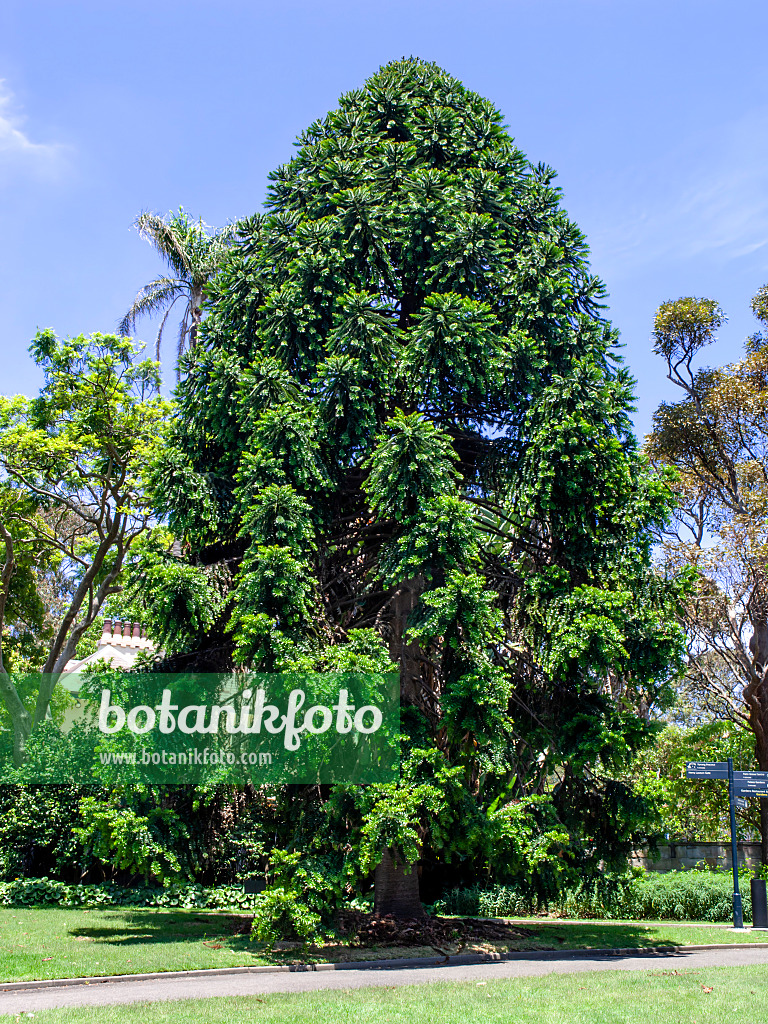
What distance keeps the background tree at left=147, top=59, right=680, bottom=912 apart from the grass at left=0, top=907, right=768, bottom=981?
1668 millimetres

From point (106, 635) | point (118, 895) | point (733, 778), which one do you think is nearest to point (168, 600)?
point (118, 895)

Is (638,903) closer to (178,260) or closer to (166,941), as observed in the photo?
(166,941)

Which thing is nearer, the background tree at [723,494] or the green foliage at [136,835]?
the green foliage at [136,835]

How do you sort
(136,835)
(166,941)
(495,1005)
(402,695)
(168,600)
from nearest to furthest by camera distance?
(495,1005) < (136,835) < (166,941) < (168,600) < (402,695)

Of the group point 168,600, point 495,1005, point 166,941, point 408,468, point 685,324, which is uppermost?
point 685,324

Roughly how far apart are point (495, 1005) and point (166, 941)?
7.55m

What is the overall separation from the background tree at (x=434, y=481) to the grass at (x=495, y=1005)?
265 centimetres

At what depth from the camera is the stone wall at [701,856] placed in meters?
24.3

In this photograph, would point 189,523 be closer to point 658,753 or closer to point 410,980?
point 410,980

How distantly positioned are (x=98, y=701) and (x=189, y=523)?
4171 mm

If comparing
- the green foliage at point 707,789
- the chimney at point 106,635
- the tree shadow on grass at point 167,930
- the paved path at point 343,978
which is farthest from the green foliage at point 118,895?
the chimney at point 106,635

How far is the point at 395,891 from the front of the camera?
15.7 metres

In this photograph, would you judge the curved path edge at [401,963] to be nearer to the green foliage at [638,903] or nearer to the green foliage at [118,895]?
the green foliage at [638,903]

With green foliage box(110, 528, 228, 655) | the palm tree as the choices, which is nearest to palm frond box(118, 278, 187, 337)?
the palm tree
